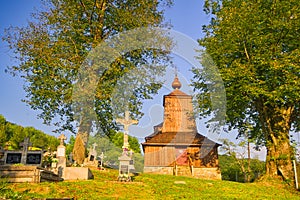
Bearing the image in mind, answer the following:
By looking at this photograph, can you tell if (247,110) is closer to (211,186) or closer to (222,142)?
(222,142)

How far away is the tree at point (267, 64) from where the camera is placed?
1647 cm

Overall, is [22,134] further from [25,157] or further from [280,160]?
[280,160]

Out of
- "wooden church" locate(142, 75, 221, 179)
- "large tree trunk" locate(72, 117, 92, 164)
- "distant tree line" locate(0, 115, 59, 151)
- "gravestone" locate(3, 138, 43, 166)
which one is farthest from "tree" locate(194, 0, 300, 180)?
"distant tree line" locate(0, 115, 59, 151)

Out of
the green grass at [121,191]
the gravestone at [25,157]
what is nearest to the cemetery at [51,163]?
the gravestone at [25,157]

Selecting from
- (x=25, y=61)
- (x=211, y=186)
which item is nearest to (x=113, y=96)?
(x=25, y=61)

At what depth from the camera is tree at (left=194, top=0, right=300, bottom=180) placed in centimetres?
1647

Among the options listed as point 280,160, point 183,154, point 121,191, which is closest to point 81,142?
point 121,191

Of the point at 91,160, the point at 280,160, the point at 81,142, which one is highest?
the point at 81,142

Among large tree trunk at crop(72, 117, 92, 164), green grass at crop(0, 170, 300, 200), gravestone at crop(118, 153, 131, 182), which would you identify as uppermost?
large tree trunk at crop(72, 117, 92, 164)

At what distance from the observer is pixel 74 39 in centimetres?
1992

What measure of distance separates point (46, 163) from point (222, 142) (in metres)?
18.0

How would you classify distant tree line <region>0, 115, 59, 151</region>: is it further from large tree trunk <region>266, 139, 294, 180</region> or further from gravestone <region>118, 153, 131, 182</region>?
large tree trunk <region>266, 139, 294, 180</region>

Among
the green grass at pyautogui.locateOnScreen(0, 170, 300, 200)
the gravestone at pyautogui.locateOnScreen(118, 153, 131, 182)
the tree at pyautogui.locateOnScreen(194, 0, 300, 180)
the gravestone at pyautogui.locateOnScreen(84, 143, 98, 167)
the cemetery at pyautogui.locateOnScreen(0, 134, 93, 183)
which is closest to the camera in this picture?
the green grass at pyautogui.locateOnScreen(0, 170, 300, 200)

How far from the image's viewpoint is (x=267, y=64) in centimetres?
1683
